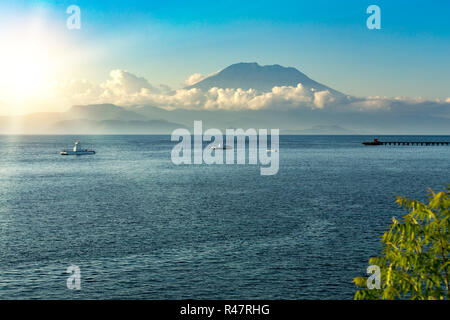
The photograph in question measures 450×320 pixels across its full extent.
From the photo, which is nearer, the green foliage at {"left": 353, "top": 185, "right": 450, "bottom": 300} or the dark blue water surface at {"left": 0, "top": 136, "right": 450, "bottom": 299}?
the green foliage at {"left": 353, "top": 185, "right": 450, "bottom": 300}

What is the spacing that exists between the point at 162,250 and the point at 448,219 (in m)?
43.1

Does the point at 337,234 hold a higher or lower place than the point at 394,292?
lower

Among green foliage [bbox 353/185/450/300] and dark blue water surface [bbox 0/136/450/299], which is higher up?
green foliage [bbox 353/185/450/300]

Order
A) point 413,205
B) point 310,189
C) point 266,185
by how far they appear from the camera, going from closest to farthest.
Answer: point 413,205
point 310,189
point 266,185

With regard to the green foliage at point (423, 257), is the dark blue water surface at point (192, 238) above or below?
below

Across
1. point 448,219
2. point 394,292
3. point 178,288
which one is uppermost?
point 448,219

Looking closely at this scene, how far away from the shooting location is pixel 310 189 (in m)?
108

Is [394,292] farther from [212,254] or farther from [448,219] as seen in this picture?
[212,254]

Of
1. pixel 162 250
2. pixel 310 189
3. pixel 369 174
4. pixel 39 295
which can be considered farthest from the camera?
pixel 369 174

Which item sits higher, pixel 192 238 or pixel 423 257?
pixel 423 257

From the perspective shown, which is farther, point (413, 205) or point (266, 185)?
point (266, 185)

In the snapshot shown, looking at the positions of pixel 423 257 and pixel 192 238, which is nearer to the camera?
pixel 423 257

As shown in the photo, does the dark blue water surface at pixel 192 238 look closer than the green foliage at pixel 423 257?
No
